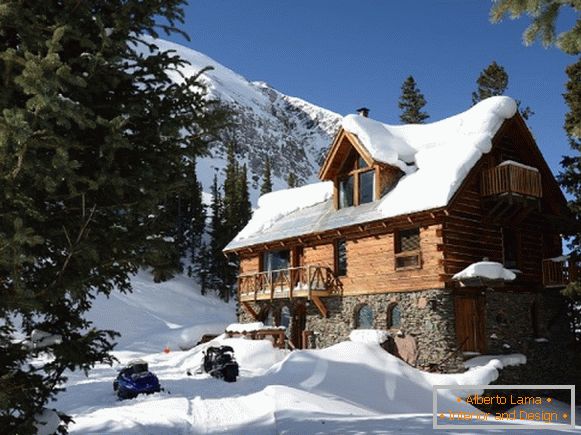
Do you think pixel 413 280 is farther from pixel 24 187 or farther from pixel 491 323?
pixel 24 187

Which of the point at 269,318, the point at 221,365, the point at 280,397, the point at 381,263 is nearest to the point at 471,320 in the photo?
the point at 381,263

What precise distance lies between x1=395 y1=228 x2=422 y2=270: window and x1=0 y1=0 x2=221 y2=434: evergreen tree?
544 inches

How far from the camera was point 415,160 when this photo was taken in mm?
22672

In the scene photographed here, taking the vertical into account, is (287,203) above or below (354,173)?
below

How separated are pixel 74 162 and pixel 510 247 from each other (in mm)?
20251

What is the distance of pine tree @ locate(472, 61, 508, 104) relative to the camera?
37250mm

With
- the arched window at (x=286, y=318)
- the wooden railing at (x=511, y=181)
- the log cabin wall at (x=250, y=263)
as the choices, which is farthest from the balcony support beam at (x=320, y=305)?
the wooden railing at (x=511, y=181)

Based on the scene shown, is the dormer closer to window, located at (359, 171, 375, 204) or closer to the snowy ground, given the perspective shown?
window, located at (359, 171, 375, 204)

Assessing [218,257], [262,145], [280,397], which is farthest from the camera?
[262,145]

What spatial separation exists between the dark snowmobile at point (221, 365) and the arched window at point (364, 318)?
247 inches

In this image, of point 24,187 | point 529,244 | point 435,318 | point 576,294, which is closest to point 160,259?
point 24,187

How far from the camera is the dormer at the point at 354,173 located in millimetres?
22531

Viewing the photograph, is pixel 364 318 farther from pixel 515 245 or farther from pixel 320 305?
pixel 515 245

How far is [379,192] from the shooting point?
22406 mm
